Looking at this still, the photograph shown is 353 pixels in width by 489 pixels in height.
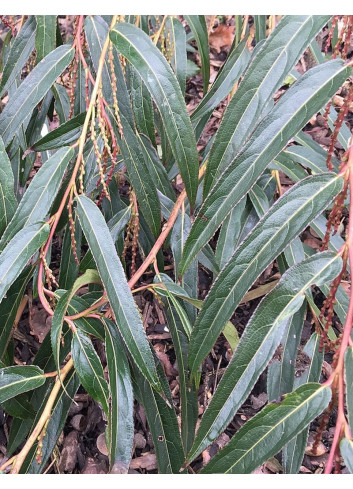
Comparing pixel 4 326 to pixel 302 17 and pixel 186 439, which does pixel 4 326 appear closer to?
pixel 186 439

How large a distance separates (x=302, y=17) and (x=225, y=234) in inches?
17.1

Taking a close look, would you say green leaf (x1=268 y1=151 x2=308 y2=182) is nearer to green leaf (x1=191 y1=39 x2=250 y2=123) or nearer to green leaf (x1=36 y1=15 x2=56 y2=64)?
green leaf (x1=191 y1=39 x2=250 y2=123)

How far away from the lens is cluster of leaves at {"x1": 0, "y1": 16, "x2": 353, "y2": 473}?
1.99 feet

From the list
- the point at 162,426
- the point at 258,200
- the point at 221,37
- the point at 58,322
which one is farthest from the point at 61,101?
the point at 221,37

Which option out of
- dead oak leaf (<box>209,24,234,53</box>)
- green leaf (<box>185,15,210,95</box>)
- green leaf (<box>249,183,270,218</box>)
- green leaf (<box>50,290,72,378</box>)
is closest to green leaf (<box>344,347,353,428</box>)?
green leaf (<box>50,290,72,378</box>)

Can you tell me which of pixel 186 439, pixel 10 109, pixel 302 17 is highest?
pixel 302 17

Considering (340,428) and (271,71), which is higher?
(271,71)

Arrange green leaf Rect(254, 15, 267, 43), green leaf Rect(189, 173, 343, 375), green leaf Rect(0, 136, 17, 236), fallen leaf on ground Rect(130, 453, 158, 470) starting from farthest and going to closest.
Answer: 1. fallen leaf on ground Rect(130, 453, 158, 470)
2. green leaf Rect(254, 15, 267, 43)
3. green leaf Rect(0, 136, 17, 236)
4. green leaf Rect(189, 173, 343, 375)

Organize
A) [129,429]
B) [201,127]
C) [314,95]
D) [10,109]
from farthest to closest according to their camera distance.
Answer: [201,127] < [10,109] < [129,429] < [314,95]

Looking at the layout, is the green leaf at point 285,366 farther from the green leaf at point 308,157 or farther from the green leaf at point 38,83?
the green leaf at point 38,83

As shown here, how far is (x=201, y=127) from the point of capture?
44.6 inches

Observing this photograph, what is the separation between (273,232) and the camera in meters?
0.62

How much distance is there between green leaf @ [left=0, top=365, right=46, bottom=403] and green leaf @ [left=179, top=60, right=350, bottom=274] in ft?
1.15

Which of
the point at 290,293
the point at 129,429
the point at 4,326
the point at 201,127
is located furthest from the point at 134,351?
the point at 201,127
